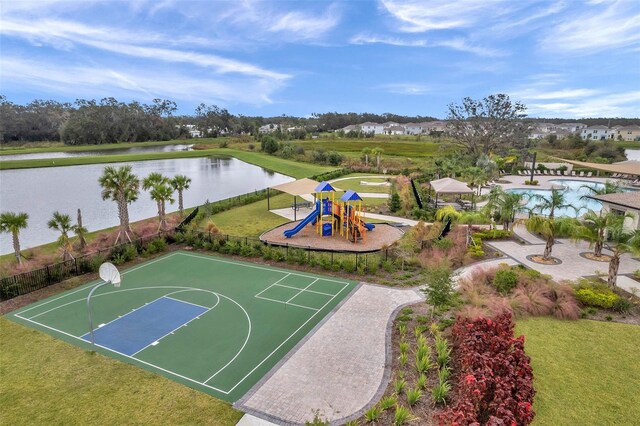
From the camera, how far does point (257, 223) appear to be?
26938 millimetres

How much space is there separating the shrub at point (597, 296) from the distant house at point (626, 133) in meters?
113

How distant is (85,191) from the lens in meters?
38.0

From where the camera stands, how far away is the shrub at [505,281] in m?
14.7

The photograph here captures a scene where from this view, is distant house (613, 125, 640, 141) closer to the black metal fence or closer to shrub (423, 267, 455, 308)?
shrub (423, 267, 455, 308)

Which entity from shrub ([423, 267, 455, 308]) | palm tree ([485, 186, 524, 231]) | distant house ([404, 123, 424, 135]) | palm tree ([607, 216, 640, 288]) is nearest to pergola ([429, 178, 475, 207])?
palm tree ([485, 186, 524, 231])

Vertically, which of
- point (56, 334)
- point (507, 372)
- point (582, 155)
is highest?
point (582, 155)

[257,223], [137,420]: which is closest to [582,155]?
[257,223]

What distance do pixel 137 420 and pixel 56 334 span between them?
602 cm

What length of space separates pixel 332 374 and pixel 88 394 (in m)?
6.27

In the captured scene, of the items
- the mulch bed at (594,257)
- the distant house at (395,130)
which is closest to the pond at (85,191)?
the mulch bed at (594,257)

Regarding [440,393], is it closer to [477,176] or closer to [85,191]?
[477,176]

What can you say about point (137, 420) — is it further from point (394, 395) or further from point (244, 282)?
point (244, 282)

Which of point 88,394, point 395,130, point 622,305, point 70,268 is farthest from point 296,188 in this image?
point 395,130

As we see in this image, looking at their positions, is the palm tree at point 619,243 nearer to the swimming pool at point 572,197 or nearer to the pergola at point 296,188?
the swimming pool at point 572,197
